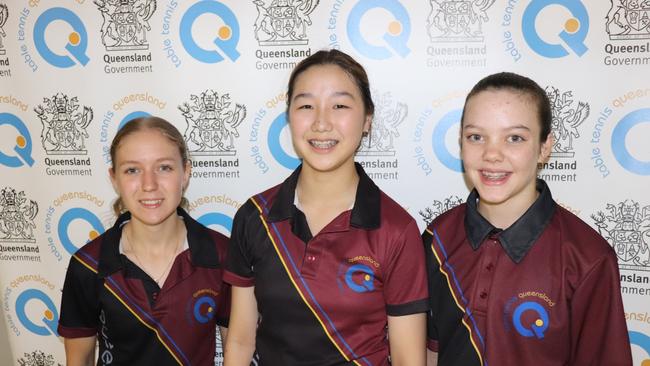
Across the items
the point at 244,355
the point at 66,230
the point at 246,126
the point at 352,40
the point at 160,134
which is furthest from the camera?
the point at 66,230

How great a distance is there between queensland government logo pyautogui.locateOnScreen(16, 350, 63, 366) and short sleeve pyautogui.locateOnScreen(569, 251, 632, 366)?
228cm

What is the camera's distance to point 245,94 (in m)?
1.98

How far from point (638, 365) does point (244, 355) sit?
5.08 ft

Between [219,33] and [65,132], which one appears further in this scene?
[65,132]

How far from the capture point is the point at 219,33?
1954 millimetres

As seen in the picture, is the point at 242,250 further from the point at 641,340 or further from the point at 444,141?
the point at 641,340

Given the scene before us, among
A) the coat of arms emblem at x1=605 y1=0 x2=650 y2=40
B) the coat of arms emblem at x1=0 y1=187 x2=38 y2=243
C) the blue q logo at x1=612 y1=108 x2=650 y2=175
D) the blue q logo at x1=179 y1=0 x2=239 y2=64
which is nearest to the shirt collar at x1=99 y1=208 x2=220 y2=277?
the blue q logo at x1=179 y1=0 x2=239 y2=64

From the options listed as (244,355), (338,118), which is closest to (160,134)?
(338,118)

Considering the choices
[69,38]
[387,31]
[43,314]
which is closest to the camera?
[387,31]

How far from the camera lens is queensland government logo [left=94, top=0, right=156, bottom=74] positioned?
2.00 meters

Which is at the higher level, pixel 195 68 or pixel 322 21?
pixel 322 21

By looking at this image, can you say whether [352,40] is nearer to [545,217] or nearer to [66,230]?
[545,217]

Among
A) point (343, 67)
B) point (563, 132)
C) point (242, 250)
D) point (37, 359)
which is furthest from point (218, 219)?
point (563, 132)

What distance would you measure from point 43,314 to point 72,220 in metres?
0.51
